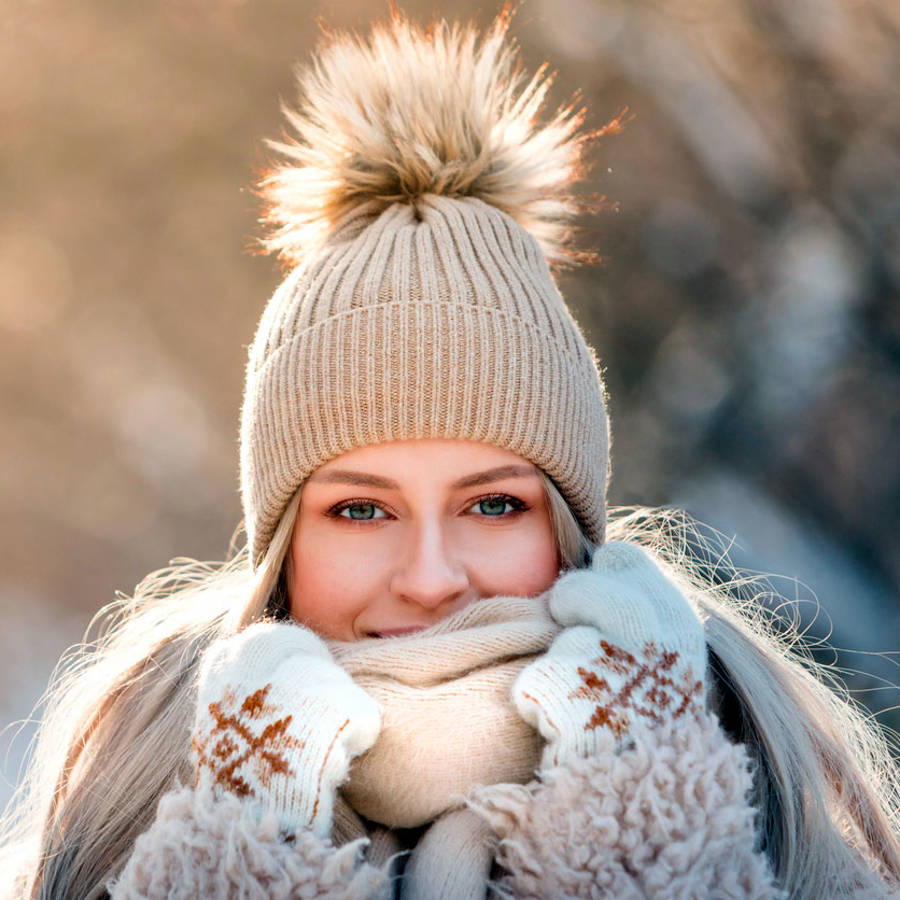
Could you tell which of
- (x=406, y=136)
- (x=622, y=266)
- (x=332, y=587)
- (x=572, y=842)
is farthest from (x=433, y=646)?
(x=622, y=266)

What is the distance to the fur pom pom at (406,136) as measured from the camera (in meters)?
1.83

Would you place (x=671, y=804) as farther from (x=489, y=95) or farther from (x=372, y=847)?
(x=489, y=95)

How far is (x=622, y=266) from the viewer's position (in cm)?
358

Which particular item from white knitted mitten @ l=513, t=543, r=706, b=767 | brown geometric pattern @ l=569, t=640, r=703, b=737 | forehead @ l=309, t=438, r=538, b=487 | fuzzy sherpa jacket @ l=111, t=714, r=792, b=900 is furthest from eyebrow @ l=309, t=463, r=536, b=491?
fuzzy sherpa jacket @ l=111, t=714, r=792, b=900

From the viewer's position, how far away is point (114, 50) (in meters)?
3.67

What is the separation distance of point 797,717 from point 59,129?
3.27m

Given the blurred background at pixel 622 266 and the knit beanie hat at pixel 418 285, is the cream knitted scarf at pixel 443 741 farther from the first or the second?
Answer: the blurred background at pixel 622 266

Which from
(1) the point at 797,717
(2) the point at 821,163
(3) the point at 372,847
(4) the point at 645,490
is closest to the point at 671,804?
(3) the point at 372,847

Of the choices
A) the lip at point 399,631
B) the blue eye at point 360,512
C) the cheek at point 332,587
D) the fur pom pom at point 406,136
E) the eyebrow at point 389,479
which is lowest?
the lip at point 399,631

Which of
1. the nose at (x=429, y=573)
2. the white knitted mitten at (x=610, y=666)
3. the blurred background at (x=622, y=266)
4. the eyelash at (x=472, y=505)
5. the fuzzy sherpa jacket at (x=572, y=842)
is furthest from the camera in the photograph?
the blurred background at (x=622, y=266)

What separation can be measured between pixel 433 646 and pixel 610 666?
0.83 ft

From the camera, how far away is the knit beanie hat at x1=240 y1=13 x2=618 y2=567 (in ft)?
5.23

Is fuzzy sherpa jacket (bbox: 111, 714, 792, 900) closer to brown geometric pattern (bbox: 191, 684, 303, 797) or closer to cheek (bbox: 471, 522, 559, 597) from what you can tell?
brown geometric pattern (bbox: 191, 684, 303, 797)

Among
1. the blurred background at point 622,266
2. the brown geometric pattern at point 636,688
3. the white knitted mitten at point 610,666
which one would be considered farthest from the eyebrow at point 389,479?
the blurred background at point 622,266
